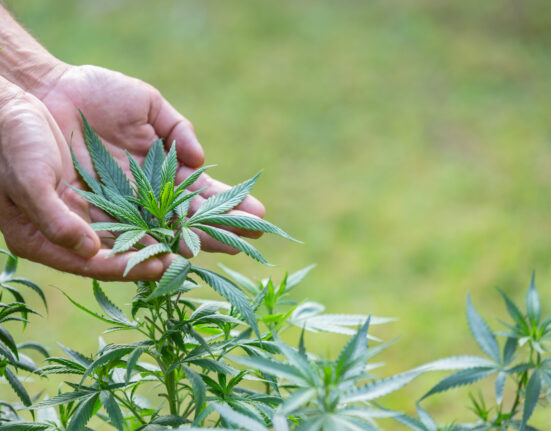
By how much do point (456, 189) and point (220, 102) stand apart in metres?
1.70

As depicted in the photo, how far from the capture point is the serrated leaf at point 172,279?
84cm

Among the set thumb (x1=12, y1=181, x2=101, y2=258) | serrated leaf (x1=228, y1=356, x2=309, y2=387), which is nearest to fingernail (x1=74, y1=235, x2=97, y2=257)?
thumb (x1=12, y1=181, x2=101, y2=258)

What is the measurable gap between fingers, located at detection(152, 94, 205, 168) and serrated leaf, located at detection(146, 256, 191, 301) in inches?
21.4

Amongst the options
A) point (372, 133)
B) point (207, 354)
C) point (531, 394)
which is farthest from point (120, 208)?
point (372, 133)

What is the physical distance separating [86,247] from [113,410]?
259 millimetres

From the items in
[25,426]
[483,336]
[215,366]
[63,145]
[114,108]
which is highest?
[114,108]

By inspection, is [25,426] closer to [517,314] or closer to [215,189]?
[215,189]

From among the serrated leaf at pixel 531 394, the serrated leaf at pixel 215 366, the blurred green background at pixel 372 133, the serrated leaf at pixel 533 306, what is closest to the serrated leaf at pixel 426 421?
the serrated leaf at pixel 531 394

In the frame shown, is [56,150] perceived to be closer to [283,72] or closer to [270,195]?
[270,195]

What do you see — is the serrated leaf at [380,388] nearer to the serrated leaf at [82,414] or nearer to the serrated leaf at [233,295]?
the serrated leaf at [233,295]

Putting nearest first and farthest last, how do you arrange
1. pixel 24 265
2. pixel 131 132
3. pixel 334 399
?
pixel 334 399, pixel 131 132, pixel 24 265

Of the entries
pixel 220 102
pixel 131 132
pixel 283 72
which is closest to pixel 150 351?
pixel 131 132

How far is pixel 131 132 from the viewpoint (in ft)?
4.91

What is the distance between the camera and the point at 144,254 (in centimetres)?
89
